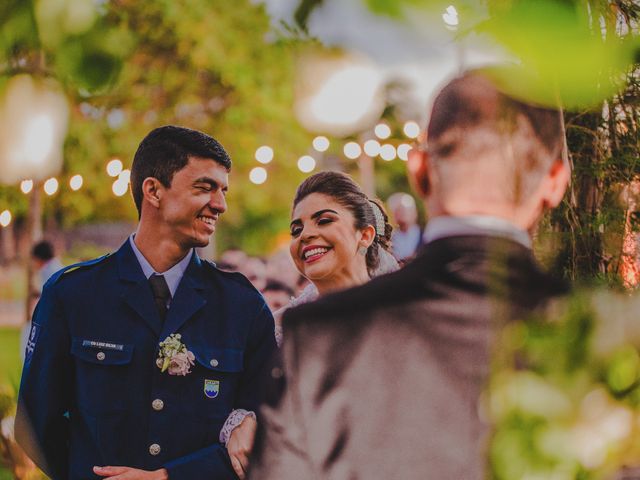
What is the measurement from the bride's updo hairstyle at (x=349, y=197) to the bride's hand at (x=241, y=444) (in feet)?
3.87

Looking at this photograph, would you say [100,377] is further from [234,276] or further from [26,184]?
[26,184]

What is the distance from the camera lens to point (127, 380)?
2809 millimetres

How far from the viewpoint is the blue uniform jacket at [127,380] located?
2.75m

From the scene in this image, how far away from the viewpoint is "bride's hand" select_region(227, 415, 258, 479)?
269 cm

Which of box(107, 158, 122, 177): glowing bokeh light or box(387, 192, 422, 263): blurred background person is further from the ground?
box(107, 158, 122, 177): glowing bokeh light

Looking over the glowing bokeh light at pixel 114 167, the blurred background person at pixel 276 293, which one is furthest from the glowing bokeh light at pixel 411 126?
the glowing bokeh light at pixel 114 167

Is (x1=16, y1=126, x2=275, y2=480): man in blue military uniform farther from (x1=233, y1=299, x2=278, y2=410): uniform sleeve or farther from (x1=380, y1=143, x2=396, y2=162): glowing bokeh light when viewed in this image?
(x1=380, y1=143, x2=396, y2=162): glowing bokeh light

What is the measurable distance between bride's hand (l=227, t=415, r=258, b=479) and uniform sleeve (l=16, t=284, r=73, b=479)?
59 centimetres

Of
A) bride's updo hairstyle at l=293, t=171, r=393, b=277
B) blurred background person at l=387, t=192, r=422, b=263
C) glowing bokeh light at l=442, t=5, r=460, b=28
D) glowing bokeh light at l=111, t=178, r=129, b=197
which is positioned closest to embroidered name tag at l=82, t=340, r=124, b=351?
bride's updo hairstyle at l=293, t=171, r=393, b=277

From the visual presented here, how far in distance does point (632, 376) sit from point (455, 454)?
371 mm

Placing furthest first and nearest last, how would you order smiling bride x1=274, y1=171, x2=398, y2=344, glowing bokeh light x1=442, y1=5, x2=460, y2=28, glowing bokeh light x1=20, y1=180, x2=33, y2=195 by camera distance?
1. smiling bride x1=274, y1=171, x2=398, y2=344
2. glowing bokeh light x1=20, y1=180, x2=33, y2=195
3. glowing bokeh light x1=442, y1=5, x2=460, y2=28

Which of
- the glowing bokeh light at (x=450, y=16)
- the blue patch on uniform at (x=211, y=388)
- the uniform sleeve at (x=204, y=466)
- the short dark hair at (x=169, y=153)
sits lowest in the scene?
the uniform sleeve at (x=204, y=466)

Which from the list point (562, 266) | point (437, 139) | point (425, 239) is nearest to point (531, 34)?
point (437, 139)

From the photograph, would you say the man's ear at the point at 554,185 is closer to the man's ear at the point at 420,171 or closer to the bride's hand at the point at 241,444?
the man's ear at the point at 420,171
